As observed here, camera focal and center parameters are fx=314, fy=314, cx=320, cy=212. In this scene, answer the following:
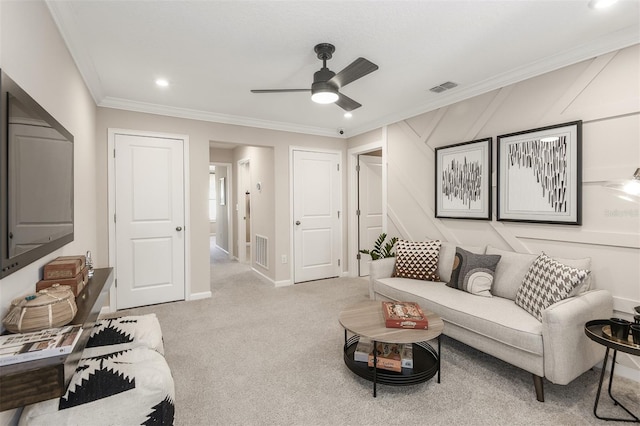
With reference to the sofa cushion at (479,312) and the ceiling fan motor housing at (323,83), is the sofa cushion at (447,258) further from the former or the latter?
the ceiling fan motor housing at (323,83)

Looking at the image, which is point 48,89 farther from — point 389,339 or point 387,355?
point 387,355

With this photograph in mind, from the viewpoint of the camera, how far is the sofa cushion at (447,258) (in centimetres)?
319

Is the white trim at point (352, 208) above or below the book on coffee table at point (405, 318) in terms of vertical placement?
above

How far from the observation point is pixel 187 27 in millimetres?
2160

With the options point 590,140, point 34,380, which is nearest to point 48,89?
point 34,380

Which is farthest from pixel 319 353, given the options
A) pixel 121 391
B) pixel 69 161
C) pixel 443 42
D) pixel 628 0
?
pixel 628 0

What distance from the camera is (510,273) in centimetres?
269

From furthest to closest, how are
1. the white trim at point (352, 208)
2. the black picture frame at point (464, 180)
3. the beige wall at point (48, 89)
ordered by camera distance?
the white trim at point (352, 208) → the black picture frame at point (464, 180) → the beige wall at point (48, 89)

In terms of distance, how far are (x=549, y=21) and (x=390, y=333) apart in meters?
2.34

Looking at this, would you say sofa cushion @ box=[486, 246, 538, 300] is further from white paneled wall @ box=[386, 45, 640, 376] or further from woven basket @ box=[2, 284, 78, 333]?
woven basket @ box=[2, 284, 78, 333]

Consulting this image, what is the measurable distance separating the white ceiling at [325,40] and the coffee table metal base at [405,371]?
2.18m

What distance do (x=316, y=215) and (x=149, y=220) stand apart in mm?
2360

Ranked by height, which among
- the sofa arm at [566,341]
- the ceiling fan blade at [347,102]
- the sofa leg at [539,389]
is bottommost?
the sofa leg at [539,389]

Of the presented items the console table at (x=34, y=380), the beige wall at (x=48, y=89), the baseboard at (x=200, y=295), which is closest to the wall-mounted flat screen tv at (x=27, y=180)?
the beige wall at (x=48, y=89)
